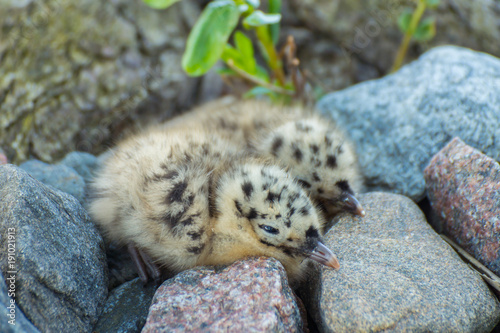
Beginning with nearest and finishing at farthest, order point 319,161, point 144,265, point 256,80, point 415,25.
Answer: point 144,265 < point 319,161 < point 256,80 < point 415,25

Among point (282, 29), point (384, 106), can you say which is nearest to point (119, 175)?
point (384, 106)

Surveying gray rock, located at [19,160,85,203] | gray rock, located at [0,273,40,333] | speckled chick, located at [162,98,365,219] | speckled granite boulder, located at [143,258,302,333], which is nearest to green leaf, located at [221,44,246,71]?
speckled chick, located at [162,98,365,219]

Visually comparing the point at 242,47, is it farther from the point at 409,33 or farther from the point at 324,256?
the point at 324,256

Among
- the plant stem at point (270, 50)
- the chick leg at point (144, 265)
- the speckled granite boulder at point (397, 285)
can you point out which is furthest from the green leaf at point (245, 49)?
the chick leg at point (144, 265)

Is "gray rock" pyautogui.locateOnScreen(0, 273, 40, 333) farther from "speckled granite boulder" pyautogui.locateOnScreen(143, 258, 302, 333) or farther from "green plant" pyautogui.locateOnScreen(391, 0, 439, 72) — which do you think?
"green plant" pyautogui.locateOnScreen(391, 0, 439, 72)

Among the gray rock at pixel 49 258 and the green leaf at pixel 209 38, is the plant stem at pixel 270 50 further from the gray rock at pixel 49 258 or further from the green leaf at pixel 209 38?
the gray rock at pixel 49 258

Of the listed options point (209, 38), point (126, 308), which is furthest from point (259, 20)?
point (126, 308)
